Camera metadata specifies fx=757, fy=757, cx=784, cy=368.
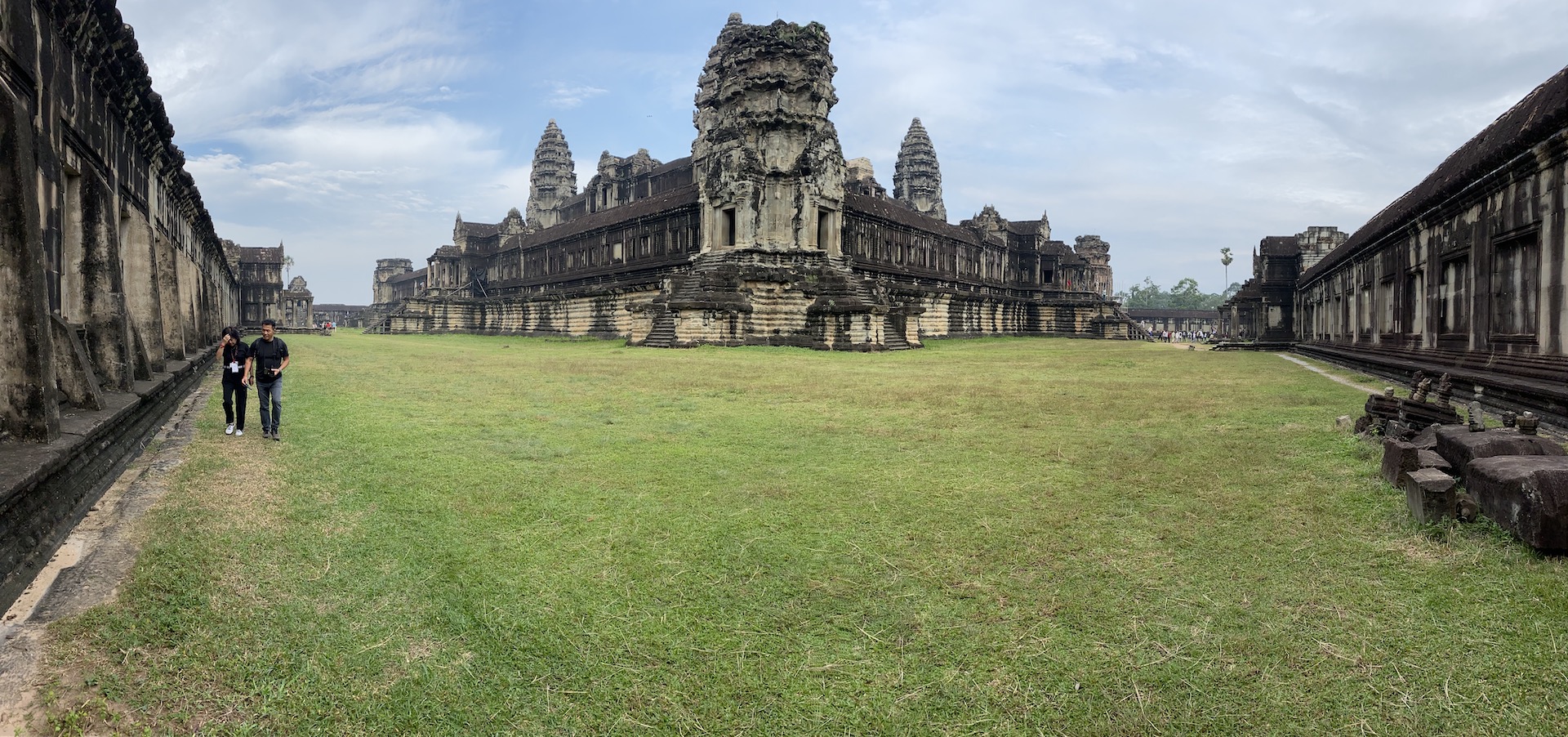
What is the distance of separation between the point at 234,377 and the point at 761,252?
92.1 feet

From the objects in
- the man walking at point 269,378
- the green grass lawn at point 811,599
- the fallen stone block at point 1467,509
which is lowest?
the green grass lawn at point 811,599

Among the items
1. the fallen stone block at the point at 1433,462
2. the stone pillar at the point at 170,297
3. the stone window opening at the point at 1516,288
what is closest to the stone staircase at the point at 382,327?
the stone pillar at the point at 170,297

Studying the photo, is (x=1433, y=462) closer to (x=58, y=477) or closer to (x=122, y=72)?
(x=58, y=477)

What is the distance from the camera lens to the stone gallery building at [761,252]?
3447 centimetres

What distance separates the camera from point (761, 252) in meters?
35.6

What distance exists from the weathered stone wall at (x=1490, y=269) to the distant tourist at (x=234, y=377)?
14.5m

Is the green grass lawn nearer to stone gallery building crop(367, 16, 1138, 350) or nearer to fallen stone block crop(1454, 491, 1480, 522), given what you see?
fallen stone block crop(1454, 491, 1480, 522)

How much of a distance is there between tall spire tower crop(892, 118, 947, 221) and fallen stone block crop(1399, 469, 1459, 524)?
71757 mm

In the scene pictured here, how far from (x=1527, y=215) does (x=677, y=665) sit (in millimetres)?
13306

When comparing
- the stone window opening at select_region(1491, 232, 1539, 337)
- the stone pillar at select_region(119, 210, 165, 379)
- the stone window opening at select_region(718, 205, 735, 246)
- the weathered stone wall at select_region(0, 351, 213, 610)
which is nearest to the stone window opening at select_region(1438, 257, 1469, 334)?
the stone window opening at select_region(1491, 232, 1539, 337)

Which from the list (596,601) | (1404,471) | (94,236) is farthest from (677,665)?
(94,236)

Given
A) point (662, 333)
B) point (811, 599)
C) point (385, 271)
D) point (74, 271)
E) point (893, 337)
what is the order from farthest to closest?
point (385, 271) < point (893, 337) < point (662, 333) < point (74, 271) < point (811, 599)

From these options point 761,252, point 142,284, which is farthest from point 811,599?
point 761,252

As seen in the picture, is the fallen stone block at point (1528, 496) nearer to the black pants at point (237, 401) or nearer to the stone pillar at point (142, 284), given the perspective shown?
the black pants at point (237, 401)
